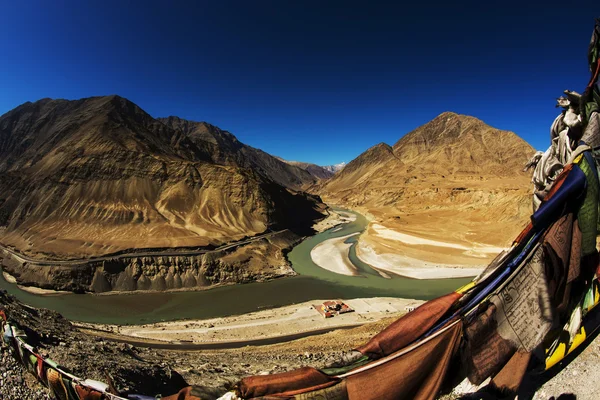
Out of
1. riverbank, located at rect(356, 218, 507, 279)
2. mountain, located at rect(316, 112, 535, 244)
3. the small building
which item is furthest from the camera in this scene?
mountain, located at rect(316, 112, 535, 244)

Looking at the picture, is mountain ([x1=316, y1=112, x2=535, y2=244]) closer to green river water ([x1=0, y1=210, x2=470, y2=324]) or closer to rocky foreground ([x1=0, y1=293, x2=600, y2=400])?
green river water ([x1=0, y1=210, x2=470, y2=324])

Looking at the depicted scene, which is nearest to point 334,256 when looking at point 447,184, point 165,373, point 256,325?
point 256,325

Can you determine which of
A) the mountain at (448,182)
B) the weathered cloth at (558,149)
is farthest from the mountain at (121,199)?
the weathered cloth at (558,149)

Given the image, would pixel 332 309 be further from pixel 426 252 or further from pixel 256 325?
pixel 426 252

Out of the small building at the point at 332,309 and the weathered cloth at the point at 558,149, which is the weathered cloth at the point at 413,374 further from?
the small building at the point at 332,309

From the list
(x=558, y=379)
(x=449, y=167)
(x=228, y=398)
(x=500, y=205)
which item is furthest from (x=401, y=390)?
(x=449, y=167)

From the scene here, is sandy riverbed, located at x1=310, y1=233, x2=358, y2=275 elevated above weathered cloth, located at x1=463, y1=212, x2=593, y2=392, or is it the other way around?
weathered cloth, located at x1=463, y1=212, x2=593, y2=392

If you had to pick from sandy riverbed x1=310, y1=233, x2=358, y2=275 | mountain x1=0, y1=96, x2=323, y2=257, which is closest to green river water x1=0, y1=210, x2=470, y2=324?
sandy riverbed x1=310, y1=233, x2=358, y2=275

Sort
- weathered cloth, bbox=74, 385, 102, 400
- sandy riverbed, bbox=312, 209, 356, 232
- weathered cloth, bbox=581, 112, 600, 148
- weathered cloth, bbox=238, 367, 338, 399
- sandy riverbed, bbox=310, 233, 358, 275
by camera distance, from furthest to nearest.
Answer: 1. sandy riverbed, bbox=312, 209, 356, 232
2. sandy riverbed, bbox=310, 233, 358, 275
3. weathered cloth, bbox=74, 385, 102, 400
4. weathered cloth, bbox=581, 112, 600, 148
5. weathered cloth, bbox=238, 367, 338, 399
